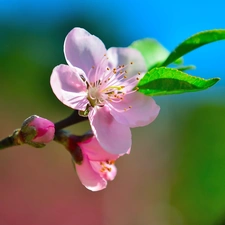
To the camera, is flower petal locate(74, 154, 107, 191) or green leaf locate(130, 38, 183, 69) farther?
green leaf locate(130, 38, 183, 69)

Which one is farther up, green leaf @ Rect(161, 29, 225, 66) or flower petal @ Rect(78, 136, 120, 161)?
green leaf @ Rect(161, 29, 225, 66)

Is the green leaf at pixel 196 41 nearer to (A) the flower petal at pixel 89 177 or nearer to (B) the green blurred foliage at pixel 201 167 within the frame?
(A) the flower petal at pixel 89 177

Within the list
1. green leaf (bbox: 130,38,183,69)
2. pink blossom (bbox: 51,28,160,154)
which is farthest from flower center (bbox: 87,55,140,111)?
green leaf (bbox: 130,38,183,69)

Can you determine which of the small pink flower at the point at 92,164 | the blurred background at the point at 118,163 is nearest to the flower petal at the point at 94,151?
the small pink flower at the point at 92,164

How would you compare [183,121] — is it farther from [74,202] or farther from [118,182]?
[74,202]

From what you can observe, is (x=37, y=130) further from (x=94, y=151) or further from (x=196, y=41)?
(x=196, y=41)

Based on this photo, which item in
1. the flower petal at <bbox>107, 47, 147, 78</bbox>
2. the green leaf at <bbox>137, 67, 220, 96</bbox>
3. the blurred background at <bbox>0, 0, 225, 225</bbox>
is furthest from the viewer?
the blurred background at <bbox>0, 0, 225, 225</bbox>

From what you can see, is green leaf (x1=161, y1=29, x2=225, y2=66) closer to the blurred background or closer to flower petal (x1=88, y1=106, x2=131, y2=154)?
flower petal (x1=88, y1=106, x2=131, y2=154)

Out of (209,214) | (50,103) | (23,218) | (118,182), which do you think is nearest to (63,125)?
(23,218)
